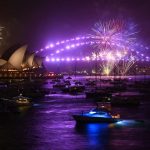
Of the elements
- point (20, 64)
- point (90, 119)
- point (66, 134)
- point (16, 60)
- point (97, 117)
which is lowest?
point (66, 134)

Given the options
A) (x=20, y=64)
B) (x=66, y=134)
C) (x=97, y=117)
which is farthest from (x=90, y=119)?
(x=20, y=64)

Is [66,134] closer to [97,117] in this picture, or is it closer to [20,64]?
[97,117]

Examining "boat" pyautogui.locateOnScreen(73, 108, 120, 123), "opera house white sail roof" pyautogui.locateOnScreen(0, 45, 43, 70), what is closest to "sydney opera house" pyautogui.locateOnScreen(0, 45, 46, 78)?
"opera house white sail roof" pyautogui.locateOnScreen(0, 45, 43, 70)

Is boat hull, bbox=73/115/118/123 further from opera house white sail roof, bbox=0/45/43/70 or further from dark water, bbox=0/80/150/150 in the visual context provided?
opera house white sail roof, bbox=0/45/43/70

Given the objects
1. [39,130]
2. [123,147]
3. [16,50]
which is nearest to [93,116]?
[39,130]

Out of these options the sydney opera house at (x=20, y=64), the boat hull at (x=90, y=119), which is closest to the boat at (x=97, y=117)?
the boat hull at (x=90, y=119)
